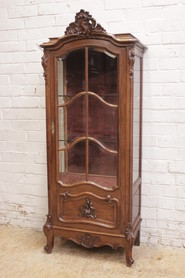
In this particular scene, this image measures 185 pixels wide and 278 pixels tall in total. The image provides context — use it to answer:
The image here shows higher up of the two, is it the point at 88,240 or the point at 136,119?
the point at 136,119

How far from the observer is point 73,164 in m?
2.33

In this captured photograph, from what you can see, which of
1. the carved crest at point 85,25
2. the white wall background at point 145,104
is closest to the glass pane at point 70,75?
the carved crest at point 85,25

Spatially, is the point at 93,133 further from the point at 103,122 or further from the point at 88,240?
the point at 88,240

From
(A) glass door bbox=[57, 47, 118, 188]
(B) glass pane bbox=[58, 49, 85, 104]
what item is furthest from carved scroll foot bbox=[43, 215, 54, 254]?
(B) glass pane bbox=[58, 49, 85, 104]

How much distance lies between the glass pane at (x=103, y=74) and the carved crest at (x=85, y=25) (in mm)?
120

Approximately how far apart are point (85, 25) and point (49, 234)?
141 cm

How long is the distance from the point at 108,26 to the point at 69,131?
81cm

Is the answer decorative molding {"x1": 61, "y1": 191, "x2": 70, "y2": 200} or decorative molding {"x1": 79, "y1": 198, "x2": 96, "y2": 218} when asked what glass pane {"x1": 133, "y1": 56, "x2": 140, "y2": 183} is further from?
decorative molding {"x1": 61, "y1": 191, "x2": 70, "y2": 200}

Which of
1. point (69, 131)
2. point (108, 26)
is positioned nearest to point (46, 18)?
point (108, 26)

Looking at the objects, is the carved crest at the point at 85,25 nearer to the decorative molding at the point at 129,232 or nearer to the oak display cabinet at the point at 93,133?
the oak display cabinet at the point at 93,133

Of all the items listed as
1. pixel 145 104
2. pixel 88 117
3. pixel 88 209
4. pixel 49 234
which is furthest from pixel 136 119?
pixel 49 234

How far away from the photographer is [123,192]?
2205 millimetres

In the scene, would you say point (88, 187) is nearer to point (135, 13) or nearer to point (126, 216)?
point (126, 216)

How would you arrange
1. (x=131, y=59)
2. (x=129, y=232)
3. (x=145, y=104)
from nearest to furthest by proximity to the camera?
(x=131, y=59) → (x=129, y=232) → (x=145, y=104)
